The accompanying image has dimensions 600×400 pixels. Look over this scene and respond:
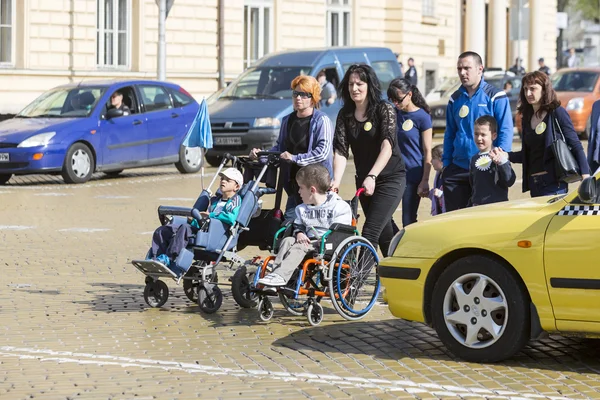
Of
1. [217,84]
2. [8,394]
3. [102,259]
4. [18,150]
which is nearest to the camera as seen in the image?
[8,394]

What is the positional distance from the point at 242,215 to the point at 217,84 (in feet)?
89.8

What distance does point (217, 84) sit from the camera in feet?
122

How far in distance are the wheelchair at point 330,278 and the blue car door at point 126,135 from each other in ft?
41.5

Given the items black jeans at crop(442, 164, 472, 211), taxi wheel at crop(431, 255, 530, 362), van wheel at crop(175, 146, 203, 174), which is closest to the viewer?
taxi wheel at crop(431, 255, 530, 362)

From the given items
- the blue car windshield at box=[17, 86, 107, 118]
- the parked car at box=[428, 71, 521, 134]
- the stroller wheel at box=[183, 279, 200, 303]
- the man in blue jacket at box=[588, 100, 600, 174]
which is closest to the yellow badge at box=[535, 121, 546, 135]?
the man in blue jacket at box=[588, 100, 600, 174]

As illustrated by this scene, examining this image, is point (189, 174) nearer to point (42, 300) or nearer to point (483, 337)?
point (42, 300)

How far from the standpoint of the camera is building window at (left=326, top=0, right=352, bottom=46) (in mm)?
42344

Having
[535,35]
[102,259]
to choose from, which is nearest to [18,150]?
[102,259]

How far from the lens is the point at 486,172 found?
9.87 metres

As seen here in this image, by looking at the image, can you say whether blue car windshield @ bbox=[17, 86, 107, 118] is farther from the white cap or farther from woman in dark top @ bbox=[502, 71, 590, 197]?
woman in dark top @ bbox=[502, 71, 590, 197]

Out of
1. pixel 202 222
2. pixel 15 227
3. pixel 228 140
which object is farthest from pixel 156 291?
pixel 228 140

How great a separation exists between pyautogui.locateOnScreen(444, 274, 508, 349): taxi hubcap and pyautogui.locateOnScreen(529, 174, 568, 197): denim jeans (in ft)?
6.68

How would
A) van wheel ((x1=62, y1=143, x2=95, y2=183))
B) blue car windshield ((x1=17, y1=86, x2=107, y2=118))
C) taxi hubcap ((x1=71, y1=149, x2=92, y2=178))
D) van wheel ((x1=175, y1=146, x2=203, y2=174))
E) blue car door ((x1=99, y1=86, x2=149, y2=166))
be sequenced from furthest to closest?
van wheel ((x1=175, y1=146, x2=203, y2=174)), blue car windshield ((x1=17, y1=86, x2=107, y2=118)), blue car door ((x1=99, y1=86, x2=149, y2=166)), taxi hubcap ((x1=71, y1=149, x2=92, y2=178)), van wheel ((x1=62, y1=143, x2=95, y2=183))

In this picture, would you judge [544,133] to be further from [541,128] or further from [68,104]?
[68,104]
